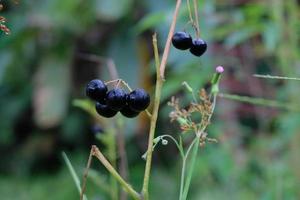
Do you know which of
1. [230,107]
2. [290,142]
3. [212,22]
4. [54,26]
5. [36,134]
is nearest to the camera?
[290,142]

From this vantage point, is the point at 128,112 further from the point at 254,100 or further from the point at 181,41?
the point at 254,100

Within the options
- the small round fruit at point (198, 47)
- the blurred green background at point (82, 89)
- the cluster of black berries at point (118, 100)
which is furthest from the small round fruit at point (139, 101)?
the blurred green background at point (82, 89)

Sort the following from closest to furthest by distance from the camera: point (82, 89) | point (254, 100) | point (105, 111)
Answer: point (105, 111), point (254, 100), point (82, 89)

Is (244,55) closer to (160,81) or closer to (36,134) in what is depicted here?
(160,81)

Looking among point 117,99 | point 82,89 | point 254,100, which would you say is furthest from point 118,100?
point 82,89

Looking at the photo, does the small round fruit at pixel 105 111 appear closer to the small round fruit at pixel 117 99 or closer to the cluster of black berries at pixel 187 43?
the small round fruit at pixel 117 99

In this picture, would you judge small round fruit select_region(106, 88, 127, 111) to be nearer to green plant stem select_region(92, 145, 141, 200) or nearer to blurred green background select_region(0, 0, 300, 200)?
green plant stem select_region(92, 145, 141, 200)

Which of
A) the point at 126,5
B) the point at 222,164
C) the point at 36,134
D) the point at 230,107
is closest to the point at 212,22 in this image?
the point at 230,107
